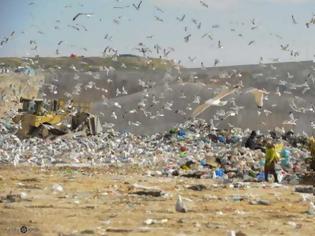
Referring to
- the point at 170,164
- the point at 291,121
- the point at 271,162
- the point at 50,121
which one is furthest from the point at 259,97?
the point at 271,162

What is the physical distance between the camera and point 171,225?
6773 mm

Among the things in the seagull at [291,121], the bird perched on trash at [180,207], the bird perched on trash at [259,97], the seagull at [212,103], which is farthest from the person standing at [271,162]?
the bird perched on trash at [259,97]

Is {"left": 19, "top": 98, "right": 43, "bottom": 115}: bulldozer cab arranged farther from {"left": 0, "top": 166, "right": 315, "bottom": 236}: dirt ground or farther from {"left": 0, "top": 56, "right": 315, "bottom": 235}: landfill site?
{"left": 0, "top": 166, "right": 315, "bottom": 236}: dirt ground

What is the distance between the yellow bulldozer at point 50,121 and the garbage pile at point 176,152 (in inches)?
18.2

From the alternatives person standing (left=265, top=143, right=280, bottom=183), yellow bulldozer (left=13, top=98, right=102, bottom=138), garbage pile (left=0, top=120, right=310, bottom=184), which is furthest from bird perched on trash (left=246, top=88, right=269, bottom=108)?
person standing (left=265, top=143, right=280, bottom=183)

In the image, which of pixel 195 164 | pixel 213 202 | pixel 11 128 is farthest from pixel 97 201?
pixel 11 128

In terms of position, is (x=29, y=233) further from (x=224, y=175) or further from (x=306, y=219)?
(x=224, y=175)

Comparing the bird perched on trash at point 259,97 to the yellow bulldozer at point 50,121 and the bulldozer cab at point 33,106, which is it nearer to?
the yellow bulldozer at point 50,121

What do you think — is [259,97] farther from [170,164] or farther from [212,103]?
[170,164]

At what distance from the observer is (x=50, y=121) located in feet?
70.8

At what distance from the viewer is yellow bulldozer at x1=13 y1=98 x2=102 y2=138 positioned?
2098cm

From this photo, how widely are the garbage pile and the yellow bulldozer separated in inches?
18.2

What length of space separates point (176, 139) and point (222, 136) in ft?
4.84

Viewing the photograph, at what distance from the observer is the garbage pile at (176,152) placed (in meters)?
13.8
